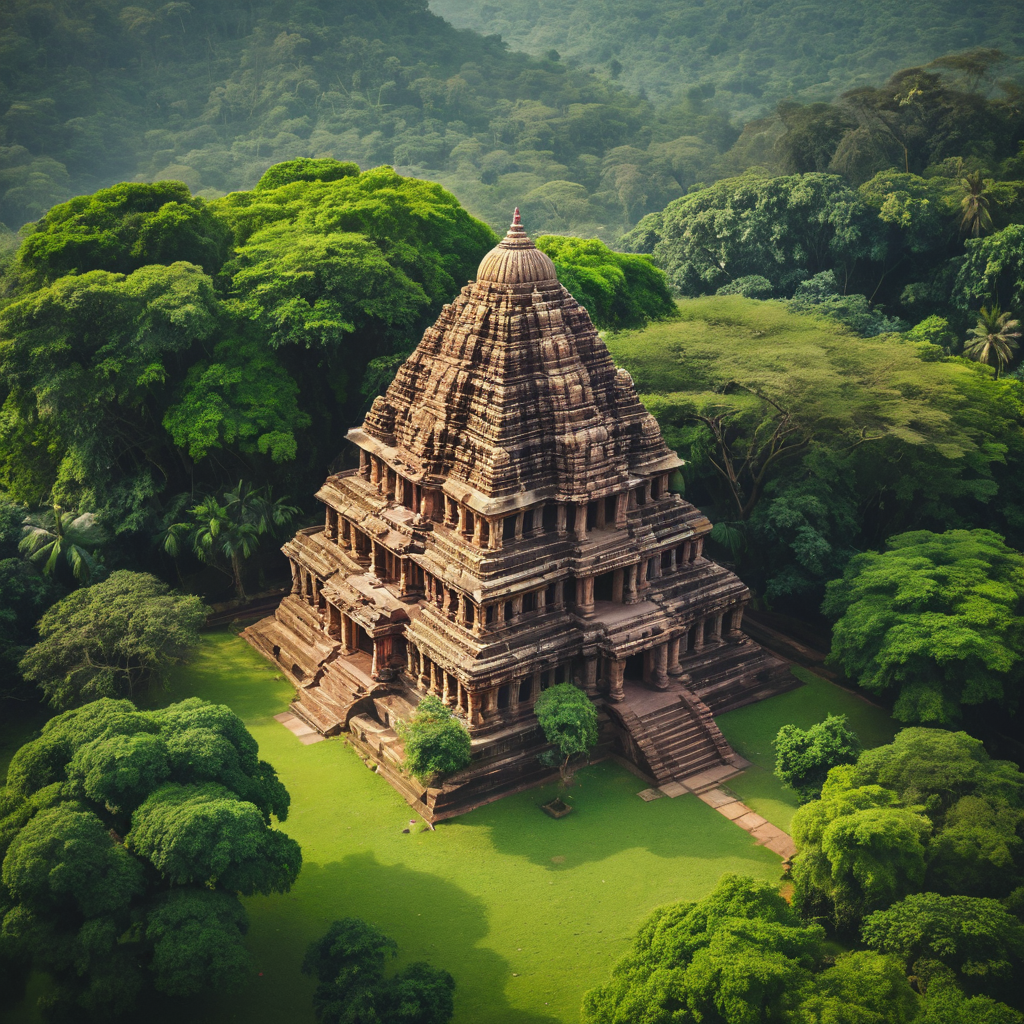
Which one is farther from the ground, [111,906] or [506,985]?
[111,906]

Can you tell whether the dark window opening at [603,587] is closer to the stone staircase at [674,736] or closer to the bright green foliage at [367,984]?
the stone staircase at [674,736]

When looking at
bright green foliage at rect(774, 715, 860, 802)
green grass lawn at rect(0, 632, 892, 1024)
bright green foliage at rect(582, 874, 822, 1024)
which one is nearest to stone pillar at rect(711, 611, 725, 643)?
green grass lawn at rect(0, 632, 892, 1024)

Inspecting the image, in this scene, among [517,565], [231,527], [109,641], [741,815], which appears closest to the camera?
[741,815]

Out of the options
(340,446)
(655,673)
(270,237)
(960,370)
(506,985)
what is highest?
(270,237)

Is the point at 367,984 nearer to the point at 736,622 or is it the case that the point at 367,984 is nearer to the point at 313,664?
the point at 313,664

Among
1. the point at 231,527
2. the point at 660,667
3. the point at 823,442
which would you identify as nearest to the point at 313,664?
the point at 231,527

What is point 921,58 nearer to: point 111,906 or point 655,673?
point 655,673

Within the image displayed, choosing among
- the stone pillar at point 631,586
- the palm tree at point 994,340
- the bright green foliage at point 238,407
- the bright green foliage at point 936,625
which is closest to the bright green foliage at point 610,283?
the bright green foliage at point 238,407

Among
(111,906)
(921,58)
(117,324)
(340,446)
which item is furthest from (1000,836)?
(921,58)
